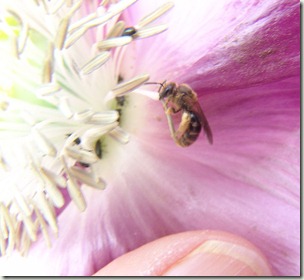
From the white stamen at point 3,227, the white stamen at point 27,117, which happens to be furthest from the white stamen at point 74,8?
the white stamen at point 3,227

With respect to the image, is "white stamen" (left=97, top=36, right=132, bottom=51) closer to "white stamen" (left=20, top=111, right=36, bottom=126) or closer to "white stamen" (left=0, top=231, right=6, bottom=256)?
"white stamen" (left=20, top=111, right=36, bottom=126)

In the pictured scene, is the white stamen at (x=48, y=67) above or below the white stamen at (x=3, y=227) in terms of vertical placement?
above

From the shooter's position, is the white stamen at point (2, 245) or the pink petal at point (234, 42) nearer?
the pink petal at point (234, 42)

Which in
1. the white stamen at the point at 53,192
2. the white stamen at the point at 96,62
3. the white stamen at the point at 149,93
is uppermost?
the white stamen at the point at 96,62

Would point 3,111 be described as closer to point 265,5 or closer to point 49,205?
point 49,205

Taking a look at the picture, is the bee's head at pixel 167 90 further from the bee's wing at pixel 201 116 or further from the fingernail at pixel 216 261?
the fingernail at pixel 216 261

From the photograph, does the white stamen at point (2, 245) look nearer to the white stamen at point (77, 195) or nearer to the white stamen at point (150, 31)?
the white stamen at point (77, 195)

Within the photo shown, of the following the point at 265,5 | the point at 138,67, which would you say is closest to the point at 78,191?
the point at 138,67

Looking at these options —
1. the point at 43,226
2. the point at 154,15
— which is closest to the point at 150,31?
the point at 154,15
